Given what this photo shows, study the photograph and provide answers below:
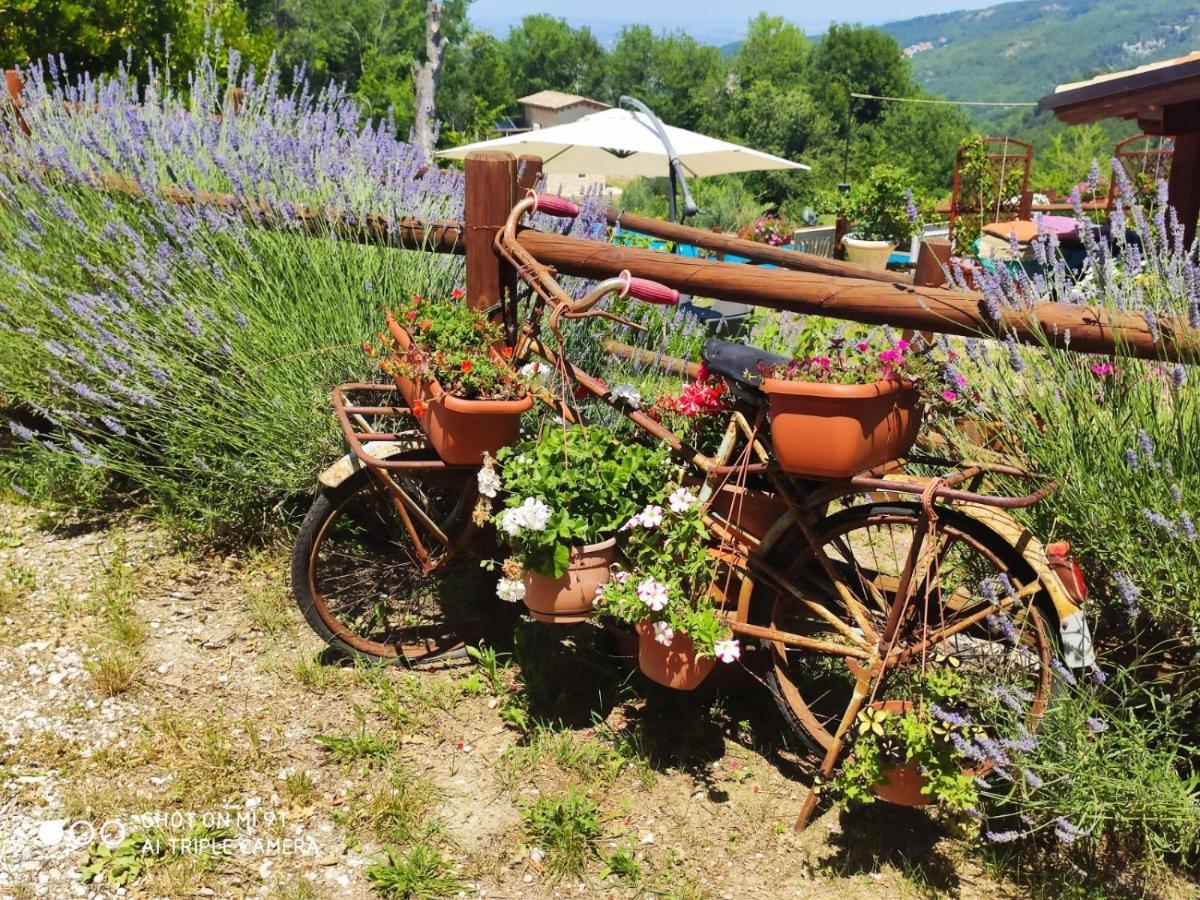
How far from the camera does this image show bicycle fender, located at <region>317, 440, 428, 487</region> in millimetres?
3096

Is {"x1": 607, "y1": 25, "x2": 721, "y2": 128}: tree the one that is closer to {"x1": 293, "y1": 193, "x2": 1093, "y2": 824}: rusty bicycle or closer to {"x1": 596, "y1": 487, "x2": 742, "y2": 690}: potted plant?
{"x1": 293, "y1": 193, "x2": 1093, "y2": 824}: rusty bicycle

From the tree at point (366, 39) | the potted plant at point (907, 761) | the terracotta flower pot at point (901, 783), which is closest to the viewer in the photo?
the potted plant at point (907, 761)

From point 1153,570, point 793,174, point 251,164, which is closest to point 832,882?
point 1153,570

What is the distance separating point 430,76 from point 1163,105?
25536 mm

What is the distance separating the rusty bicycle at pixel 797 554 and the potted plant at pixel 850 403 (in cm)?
10

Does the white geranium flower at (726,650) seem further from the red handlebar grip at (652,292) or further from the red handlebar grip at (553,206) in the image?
the red handlebar grip at (553,206)

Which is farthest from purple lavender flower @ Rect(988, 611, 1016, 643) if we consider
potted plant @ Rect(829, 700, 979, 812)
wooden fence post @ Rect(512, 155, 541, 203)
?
wooden fence post @ Rect(512, 155, 541, 203)

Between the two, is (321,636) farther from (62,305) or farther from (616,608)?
(62,305)

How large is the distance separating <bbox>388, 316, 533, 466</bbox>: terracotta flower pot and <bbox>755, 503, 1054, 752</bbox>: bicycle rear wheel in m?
0.83

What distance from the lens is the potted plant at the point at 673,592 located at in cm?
269

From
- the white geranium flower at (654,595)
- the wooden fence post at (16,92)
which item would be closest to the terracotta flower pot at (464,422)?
the white geranium flower at (654,595)

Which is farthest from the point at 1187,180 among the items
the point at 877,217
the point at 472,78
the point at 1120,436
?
→ the point at 472,78

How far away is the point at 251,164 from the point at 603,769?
286 centimetres

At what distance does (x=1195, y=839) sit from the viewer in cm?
233
